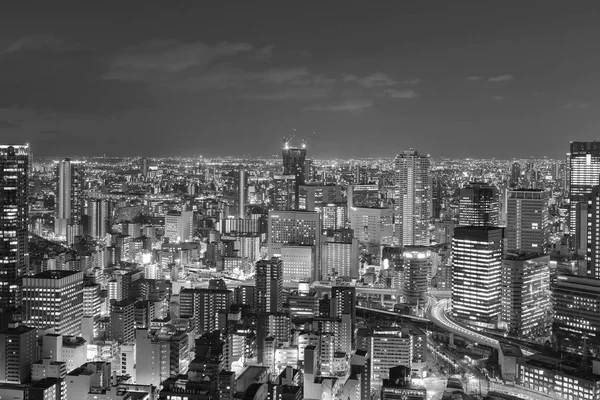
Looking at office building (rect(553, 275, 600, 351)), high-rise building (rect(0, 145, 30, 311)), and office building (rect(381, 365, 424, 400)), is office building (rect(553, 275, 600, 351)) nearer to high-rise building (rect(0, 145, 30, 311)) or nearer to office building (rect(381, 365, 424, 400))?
office building (rect(381, 365, 424, 400))

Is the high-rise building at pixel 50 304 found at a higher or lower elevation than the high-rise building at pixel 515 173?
lower

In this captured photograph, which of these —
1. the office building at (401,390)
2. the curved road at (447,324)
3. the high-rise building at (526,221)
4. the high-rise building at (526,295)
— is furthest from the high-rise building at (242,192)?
the office building at (401,390)

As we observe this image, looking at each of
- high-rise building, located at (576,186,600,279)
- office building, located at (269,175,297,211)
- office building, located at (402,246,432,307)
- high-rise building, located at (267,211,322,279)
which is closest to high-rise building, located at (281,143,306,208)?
office building, located at (269,175,297,211)

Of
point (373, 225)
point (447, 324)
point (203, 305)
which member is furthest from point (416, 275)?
point (373, 225)

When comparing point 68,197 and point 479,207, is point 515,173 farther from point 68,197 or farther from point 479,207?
point 68,197

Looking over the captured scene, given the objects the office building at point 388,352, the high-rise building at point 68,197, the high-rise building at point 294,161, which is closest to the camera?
the office building at point 388,352

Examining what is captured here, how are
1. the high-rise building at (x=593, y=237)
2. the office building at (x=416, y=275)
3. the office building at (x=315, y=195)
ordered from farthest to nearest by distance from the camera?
the office building at (x=315, y=195)
the office building at (x=416, y=275)
the high-rise building at (x=593, y=237)

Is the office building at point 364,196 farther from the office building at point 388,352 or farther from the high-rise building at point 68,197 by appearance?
the office building at point 388,352
